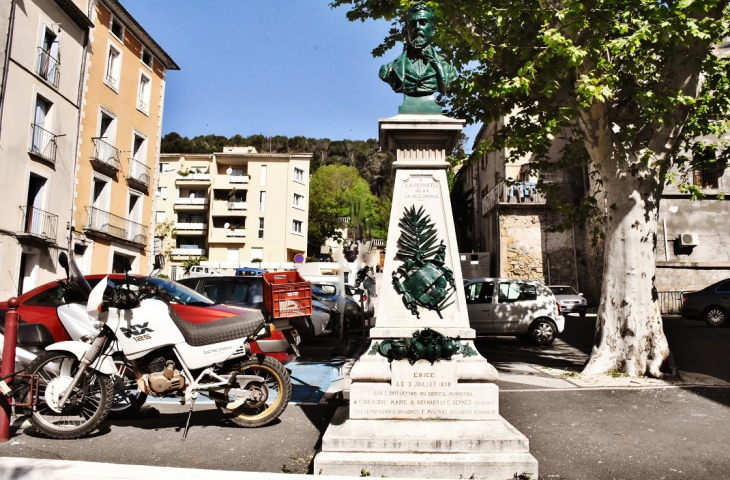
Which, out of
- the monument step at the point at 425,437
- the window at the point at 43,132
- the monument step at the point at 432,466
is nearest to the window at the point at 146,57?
the window at the point at 43,132

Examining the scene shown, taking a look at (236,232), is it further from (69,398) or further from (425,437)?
(425,437)

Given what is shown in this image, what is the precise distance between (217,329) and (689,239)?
81.0 feet

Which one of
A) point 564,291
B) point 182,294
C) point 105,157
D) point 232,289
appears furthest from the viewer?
point 105,157

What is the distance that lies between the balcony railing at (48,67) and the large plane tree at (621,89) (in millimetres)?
16906

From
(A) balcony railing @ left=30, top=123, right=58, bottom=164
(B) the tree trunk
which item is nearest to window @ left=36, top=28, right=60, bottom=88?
(A) balcony railing @ left=30, top=123, right=58, bottom=164

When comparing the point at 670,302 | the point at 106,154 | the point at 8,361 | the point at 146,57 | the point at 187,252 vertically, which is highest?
the point at 146,57

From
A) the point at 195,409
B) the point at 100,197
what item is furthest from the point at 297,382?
the point at 100,197

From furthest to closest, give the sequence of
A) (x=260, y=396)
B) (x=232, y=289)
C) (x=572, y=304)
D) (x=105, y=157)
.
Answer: (x=105, y=157), (x=572, y=304), (x=232, y=289), (x=260, y=396)

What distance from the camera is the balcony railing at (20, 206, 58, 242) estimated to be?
2000cm

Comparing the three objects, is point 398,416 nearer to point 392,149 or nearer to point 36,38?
point 392,149

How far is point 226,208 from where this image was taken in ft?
157

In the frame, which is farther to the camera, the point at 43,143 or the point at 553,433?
the point at 43,143

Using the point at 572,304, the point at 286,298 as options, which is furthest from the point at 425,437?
the point at 572,304

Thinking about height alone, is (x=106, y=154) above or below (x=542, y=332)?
above
